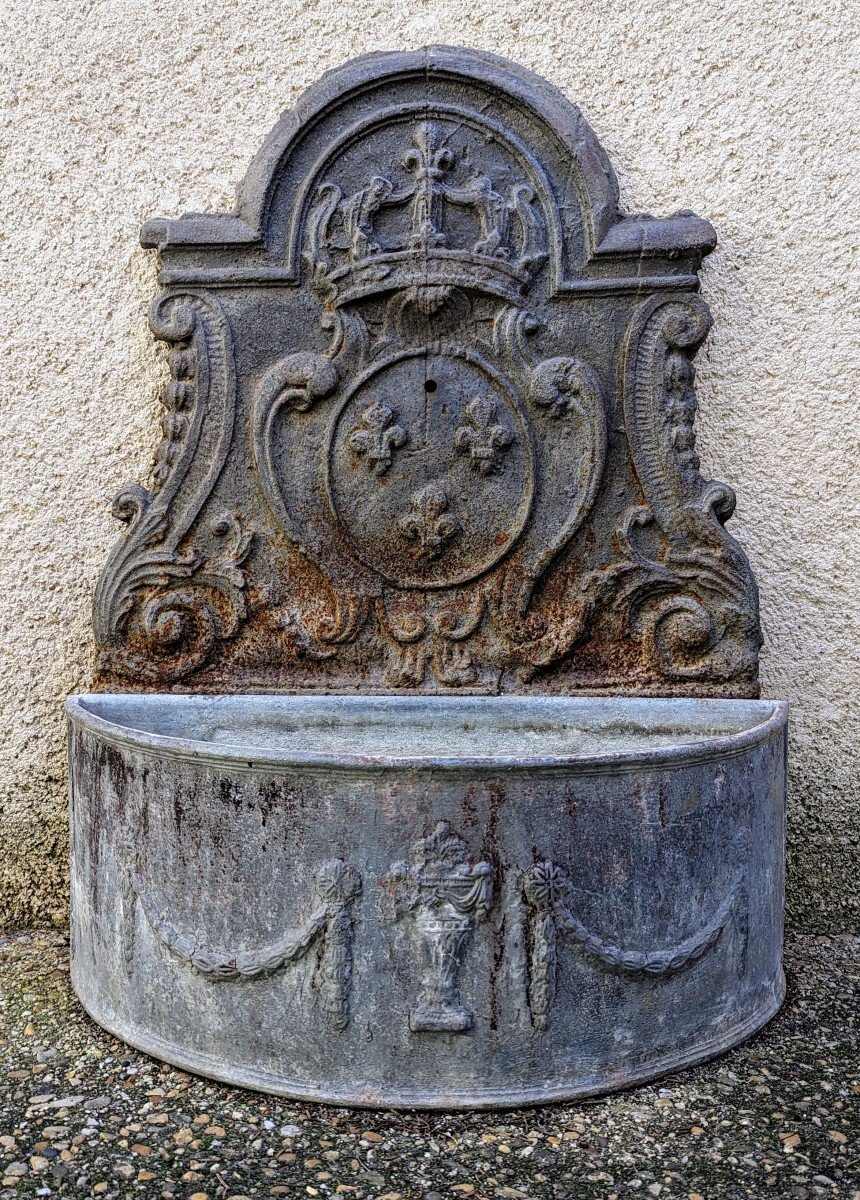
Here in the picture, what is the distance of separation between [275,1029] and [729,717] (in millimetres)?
1277

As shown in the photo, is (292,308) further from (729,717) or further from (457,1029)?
(457,1029)

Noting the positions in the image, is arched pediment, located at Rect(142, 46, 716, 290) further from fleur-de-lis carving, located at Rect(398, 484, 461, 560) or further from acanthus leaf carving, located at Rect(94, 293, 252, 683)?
fleur-de-lis carving, located at Rect(398, 484, 461, 560)

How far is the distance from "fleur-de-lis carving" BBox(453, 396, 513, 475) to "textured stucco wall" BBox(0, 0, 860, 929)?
530mm

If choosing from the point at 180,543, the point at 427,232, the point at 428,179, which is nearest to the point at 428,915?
the point at 180,543

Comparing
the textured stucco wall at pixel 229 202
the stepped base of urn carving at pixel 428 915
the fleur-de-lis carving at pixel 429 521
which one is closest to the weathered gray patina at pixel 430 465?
the fleur-de-lis carving at pixel 429 521

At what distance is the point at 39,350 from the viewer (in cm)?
281

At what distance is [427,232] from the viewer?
8.86 feet

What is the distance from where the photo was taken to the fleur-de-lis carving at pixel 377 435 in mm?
2758

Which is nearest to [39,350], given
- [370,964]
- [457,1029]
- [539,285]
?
[539,285]

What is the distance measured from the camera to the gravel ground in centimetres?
186

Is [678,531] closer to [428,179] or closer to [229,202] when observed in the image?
[428,179]

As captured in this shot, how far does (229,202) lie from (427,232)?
0.51m

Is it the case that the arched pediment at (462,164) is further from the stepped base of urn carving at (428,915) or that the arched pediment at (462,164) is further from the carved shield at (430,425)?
the stepped base of urn carving at (428,915)

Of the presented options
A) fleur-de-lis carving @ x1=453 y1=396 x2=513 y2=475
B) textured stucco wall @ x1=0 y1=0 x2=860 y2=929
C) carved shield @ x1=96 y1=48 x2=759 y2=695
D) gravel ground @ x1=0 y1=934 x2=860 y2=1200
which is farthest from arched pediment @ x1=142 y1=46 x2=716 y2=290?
gravel ground @ x1=0 y1=934 x2=860 y2=1200
